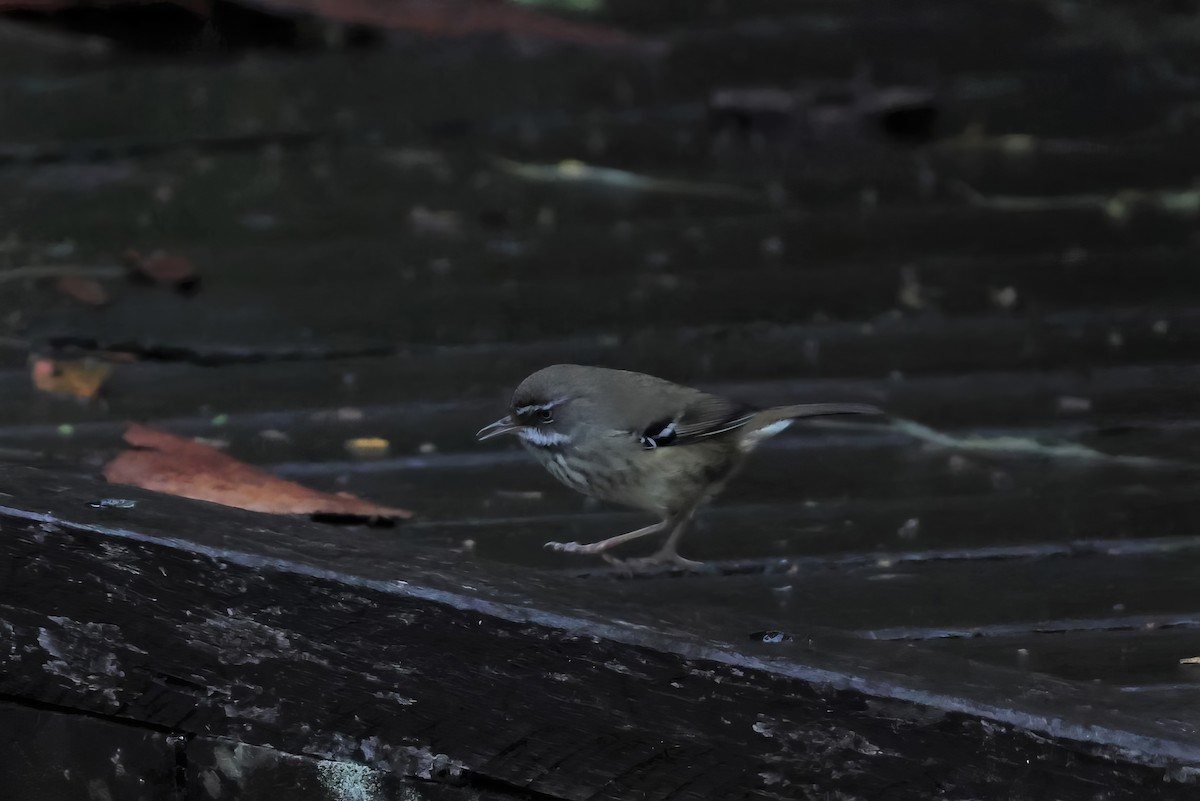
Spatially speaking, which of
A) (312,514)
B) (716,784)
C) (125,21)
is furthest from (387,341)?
(125,21)

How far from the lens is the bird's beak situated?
321cm

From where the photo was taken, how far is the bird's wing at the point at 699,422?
330 centimetres

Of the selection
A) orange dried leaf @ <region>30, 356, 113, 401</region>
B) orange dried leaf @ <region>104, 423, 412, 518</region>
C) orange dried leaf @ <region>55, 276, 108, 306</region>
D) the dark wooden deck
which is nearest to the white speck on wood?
the dark wooden deck

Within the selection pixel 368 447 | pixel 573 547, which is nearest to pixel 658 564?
pixel 573 547

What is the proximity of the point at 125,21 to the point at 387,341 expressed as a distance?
282 centimetres

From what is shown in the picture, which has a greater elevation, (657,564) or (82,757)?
(657,564)

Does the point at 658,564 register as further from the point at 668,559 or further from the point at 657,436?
the point at 657,436

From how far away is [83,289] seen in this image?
12.8ft

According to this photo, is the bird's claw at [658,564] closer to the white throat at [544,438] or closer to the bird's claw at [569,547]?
the bird's claw at [569,547]

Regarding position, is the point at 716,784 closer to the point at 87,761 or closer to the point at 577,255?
the point at 87,761

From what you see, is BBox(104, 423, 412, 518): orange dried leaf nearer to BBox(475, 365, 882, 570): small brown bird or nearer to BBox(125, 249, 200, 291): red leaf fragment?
BBox(475, 365, 882, 570): small brown bird

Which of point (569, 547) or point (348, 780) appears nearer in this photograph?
point (348, 780)

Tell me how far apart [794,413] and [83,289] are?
6.28 feet

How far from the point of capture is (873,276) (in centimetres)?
413
